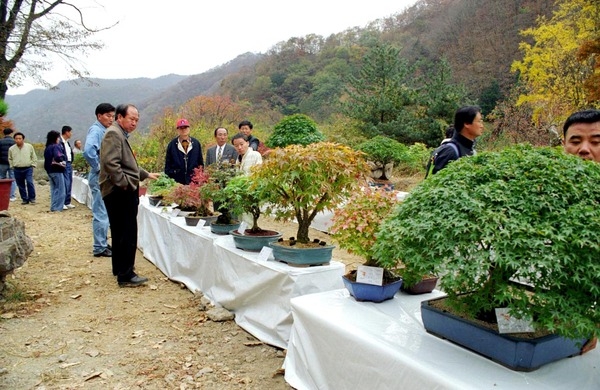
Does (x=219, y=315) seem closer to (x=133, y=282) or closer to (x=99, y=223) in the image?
(x=133, y=282)

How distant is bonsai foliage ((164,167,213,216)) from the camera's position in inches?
148

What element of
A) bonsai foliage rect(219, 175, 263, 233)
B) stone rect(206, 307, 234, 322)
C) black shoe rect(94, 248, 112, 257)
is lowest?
black shoe rect(94, 248, 112, 257)

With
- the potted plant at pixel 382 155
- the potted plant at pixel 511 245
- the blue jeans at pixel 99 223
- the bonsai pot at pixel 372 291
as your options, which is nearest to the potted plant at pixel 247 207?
the bonsai pot at pixel 372 291

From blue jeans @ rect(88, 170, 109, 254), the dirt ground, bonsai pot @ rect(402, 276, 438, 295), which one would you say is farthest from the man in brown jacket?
bonsai pot @ rect(402, 276, 438, 295)

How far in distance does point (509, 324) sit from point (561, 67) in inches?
695

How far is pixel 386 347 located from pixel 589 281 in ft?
2.22

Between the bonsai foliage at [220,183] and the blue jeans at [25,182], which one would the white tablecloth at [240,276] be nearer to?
the bonsai foliage at [220,183]

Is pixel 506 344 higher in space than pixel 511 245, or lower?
lower

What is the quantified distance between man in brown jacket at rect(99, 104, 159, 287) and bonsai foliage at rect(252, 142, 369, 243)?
1.61 m

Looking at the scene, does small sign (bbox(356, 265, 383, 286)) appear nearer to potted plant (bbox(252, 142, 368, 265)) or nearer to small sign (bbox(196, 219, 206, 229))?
potted plant (bbox(252, 142, 368, 265))

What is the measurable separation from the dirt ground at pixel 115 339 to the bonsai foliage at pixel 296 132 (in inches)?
192

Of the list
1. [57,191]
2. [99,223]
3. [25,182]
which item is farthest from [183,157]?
[25,182]

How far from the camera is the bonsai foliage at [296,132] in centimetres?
895

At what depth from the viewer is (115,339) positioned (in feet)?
9.57
